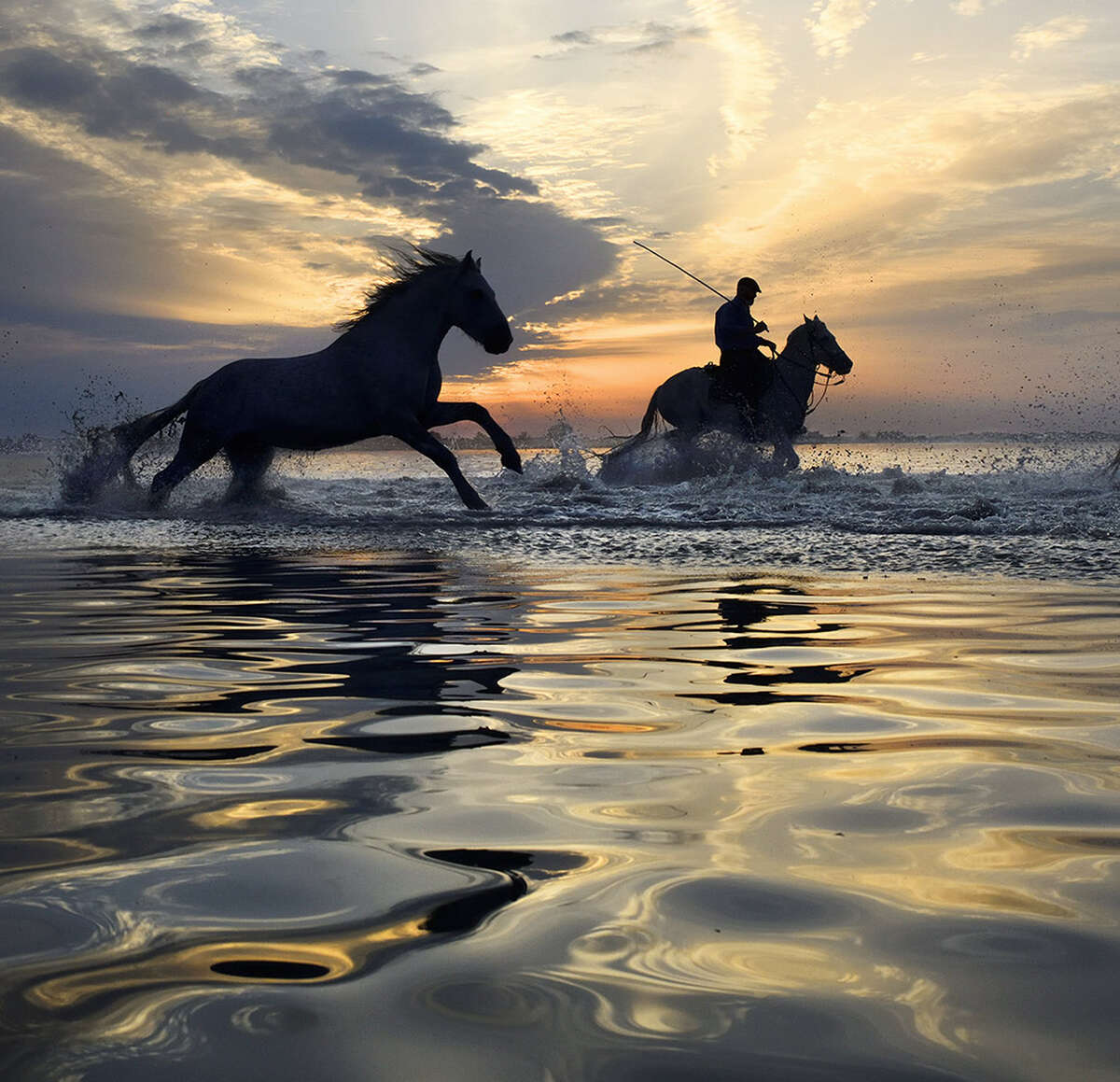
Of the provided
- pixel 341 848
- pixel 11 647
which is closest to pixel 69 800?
pixel 341 848

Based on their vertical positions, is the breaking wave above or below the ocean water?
above

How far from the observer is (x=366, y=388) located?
404 inches

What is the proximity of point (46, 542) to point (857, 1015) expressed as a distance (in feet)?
23.8

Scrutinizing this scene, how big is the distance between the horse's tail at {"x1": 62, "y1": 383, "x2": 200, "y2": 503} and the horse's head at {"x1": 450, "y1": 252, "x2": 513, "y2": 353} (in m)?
2.73

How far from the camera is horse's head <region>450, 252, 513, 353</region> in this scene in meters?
10.2

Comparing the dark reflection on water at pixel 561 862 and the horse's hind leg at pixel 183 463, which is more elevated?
the horse's hind leg at pixel 183 463

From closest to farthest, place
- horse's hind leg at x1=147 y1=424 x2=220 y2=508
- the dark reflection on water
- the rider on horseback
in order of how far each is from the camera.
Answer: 1. the dark reflection on water
2. horse's hind leg at x1=147 y1=424 x2=220 y2=508
3. the rider on horseback

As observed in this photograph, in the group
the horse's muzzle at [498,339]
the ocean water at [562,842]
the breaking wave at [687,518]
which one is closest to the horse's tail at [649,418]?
the breaking wave at [687,518]

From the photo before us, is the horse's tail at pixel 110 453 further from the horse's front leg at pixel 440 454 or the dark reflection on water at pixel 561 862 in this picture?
the dark reflection on water at pixel 561 862

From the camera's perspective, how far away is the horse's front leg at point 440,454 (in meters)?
9.63

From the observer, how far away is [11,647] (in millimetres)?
3455

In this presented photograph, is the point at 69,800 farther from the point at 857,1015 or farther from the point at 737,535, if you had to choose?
the point at 737,535

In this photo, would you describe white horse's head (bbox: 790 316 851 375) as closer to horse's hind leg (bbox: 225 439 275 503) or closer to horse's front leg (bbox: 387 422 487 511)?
horse's front leg (bbox: 387 422 487 511)

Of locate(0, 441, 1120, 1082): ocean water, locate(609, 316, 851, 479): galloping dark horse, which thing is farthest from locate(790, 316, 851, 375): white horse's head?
locate(0, 441, 1120, 1082): ocean water
